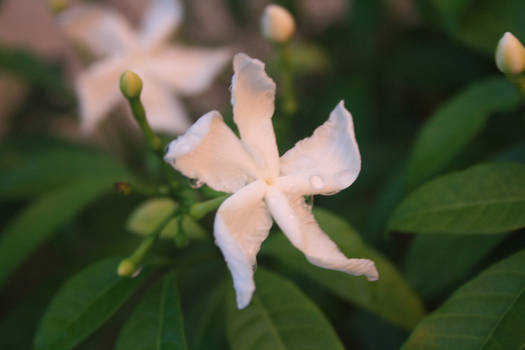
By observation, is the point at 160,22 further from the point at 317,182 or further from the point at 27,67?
the point at 317,182

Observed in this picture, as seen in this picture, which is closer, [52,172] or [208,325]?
[208,325]

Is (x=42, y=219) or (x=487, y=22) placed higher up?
(x=487, y=22)

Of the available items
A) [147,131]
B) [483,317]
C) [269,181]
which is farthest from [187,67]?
[483,317]

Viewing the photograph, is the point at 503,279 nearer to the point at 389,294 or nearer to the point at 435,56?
the point at 389,294

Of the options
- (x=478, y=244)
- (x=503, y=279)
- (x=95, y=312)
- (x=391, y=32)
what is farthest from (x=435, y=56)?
(x=95, y=312)

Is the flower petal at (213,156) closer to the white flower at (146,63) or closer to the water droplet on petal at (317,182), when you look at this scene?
the water droplet on petal at (317,182)

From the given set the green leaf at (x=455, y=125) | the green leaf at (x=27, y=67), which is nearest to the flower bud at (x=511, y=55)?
the green leaf at (x=455, y=125)
